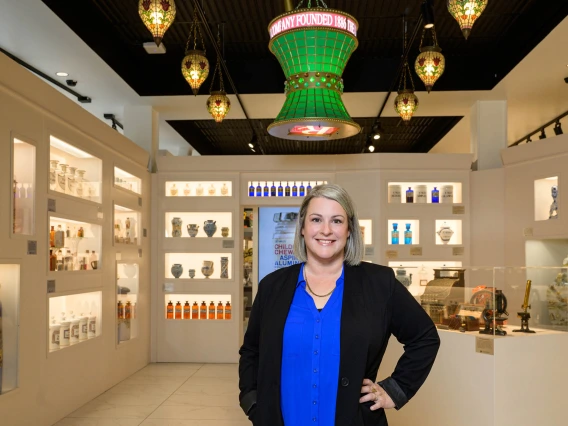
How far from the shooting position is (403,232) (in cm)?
789

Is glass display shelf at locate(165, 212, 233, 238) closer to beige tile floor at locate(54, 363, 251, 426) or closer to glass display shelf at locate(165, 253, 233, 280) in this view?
glass display shelf at locate(165, 253, 233, 280)

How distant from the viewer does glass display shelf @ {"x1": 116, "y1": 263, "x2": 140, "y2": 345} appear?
6816 mm

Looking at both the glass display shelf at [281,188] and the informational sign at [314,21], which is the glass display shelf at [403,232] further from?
the informational sign at [314,21]

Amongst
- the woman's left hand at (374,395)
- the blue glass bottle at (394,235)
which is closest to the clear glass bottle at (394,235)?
the blue glass bottle at (394,235)

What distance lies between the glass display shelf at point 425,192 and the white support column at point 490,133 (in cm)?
50

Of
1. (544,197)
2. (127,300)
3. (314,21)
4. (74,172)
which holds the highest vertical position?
(314,21)

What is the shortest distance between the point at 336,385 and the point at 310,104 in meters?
1.41

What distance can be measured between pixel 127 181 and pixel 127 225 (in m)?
0.58

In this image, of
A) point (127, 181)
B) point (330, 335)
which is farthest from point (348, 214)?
point (127, 181)

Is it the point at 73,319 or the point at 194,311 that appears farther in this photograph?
the point at 194,311

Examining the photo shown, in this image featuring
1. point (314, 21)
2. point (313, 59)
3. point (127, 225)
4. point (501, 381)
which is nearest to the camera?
point (314, 21)

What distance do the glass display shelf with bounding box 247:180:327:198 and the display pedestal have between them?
446 centimetres

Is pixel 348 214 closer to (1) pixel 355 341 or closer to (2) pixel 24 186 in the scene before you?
(1) pixel 355 341

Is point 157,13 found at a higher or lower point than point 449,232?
higher
